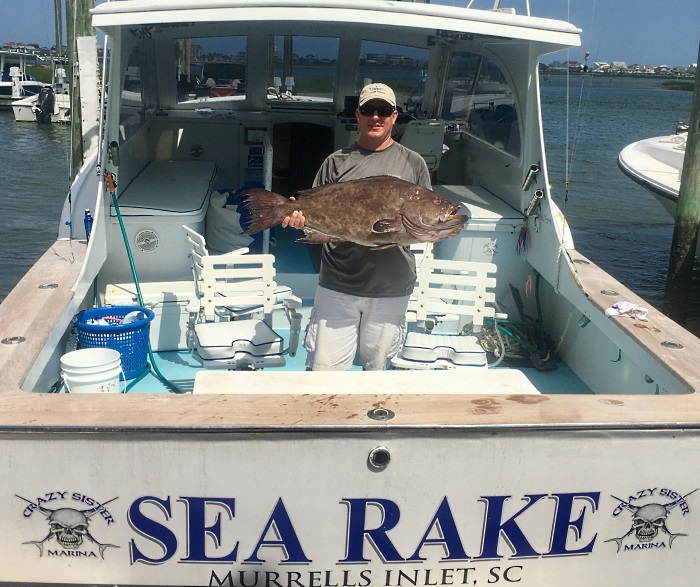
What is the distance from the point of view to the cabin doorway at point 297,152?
889cm

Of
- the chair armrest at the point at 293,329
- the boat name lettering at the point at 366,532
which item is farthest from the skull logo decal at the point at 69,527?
the chair armrest at the point at 293,329

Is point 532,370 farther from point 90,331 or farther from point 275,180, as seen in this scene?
point 275,180

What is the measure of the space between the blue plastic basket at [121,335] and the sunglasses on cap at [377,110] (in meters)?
1.96

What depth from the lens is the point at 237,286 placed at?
195 inches

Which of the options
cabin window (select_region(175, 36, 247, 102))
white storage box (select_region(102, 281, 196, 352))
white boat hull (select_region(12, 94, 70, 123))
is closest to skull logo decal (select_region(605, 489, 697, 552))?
white storage box (select_region(102, 281, 196, 352))

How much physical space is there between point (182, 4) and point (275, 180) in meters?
4.86

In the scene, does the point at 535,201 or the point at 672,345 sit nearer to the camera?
the point at 672,345

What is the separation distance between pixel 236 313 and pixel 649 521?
3.20 metres

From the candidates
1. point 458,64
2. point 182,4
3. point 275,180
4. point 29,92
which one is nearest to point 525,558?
point 182,4

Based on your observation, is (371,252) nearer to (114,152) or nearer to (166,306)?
(166,306)

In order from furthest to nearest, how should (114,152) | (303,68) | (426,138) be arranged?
(303,68) → (426,138) → (114,152)

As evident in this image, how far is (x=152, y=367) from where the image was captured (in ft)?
16.1

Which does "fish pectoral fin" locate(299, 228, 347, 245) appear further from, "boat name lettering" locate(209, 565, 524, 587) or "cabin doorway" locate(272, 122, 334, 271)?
"cabin doorway" locate(272, 122, 334, 271)

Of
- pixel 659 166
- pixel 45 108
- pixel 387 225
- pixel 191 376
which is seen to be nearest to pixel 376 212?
pixel 387 225
